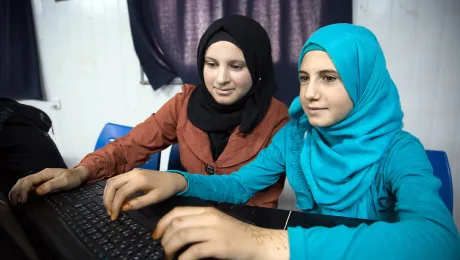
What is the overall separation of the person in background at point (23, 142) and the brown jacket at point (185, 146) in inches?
14.4

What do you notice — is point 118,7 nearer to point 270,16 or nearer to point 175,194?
point 270,16

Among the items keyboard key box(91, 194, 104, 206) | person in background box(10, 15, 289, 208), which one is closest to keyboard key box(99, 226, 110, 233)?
keyboard key box(91, 194, 104, 206)

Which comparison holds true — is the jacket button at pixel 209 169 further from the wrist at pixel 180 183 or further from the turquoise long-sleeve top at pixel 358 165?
the wrist at pixel 180 183

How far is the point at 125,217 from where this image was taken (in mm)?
529

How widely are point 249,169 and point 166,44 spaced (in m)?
1.26

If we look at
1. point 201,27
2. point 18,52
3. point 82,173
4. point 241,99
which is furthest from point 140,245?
point 18,52

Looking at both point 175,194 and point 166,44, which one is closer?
point 175,194

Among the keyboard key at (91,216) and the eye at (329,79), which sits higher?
the eye at (329,79)

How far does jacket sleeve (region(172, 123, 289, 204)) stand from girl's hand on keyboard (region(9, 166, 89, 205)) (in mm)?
289

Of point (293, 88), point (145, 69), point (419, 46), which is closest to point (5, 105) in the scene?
point (145, 69)

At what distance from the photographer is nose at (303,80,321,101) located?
665 mm

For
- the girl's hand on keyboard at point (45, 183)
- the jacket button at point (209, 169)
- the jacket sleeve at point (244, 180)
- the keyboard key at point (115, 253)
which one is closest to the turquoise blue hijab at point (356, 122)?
the jacket sleeve at point (244, 180)

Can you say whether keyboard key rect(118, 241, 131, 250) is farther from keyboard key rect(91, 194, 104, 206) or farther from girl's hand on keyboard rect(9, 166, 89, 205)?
girl's hand on keyboard rect(9, 166, 89, 205)

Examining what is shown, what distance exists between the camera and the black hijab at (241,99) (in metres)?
1.01
